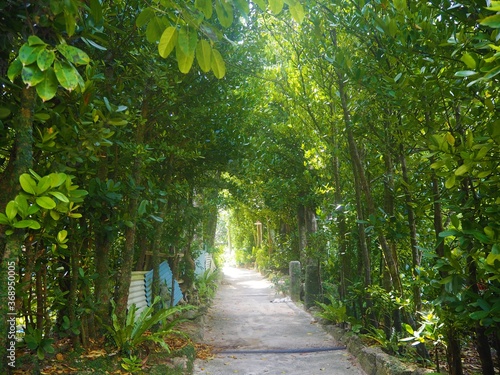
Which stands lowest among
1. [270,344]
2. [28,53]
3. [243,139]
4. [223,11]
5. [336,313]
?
[270,344]

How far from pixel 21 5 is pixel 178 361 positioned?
4.08 metres

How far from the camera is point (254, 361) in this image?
5.75m

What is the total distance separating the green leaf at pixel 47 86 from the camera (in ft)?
4.62

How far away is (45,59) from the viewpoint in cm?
138

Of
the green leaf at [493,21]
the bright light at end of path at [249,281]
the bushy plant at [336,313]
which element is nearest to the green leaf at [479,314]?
the green leaf at [493,21]

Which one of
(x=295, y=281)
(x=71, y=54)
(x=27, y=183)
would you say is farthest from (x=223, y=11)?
(x=295, y=281)

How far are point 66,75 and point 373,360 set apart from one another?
484cm

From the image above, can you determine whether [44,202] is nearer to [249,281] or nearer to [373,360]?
[373,360]

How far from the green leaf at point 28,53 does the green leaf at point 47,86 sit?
0.20 feet

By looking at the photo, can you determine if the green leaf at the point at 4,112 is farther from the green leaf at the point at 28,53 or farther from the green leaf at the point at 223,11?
the green leaf at the point at 223,11

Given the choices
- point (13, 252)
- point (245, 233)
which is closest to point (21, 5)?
point (13, 252)

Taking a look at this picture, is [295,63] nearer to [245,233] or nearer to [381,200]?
[381,200]

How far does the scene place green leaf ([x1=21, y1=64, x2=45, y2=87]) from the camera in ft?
4.51

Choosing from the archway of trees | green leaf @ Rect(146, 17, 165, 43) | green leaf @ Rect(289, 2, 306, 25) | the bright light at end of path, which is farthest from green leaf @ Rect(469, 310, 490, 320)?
the bright light at end of path
